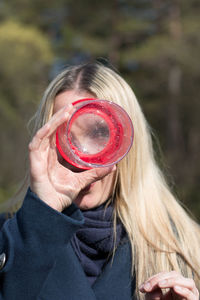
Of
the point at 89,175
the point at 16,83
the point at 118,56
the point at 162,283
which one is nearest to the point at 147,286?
the point at 162,283

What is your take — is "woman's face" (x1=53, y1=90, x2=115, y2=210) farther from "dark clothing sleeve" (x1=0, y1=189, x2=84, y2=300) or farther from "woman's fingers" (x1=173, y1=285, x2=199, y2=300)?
"woman's fingers" (x1=173, y1=285, x2=199, y2=300)

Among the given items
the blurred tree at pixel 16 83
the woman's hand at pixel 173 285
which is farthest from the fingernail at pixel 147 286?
the blurred tree at pixel 16 83

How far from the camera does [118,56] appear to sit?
44.5ft

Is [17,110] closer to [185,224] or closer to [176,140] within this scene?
[176,140]

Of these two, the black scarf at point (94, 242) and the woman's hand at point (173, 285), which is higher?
the woman's hand at point (173, 285)

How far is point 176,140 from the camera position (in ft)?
49.9

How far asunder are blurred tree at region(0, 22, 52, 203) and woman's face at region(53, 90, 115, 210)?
33.0 ft

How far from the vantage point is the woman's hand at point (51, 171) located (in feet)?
4.26

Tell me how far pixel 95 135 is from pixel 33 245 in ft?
1.58

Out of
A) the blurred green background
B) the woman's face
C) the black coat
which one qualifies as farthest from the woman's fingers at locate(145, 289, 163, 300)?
the blurred green background

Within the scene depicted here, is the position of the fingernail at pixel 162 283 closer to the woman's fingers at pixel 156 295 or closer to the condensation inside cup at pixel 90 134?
the woman's fingers at pixel 156 295

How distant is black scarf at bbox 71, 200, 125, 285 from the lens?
1.59 metres

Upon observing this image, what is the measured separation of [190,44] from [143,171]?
36.7ft

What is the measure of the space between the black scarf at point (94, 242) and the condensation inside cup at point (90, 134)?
1.05ft
